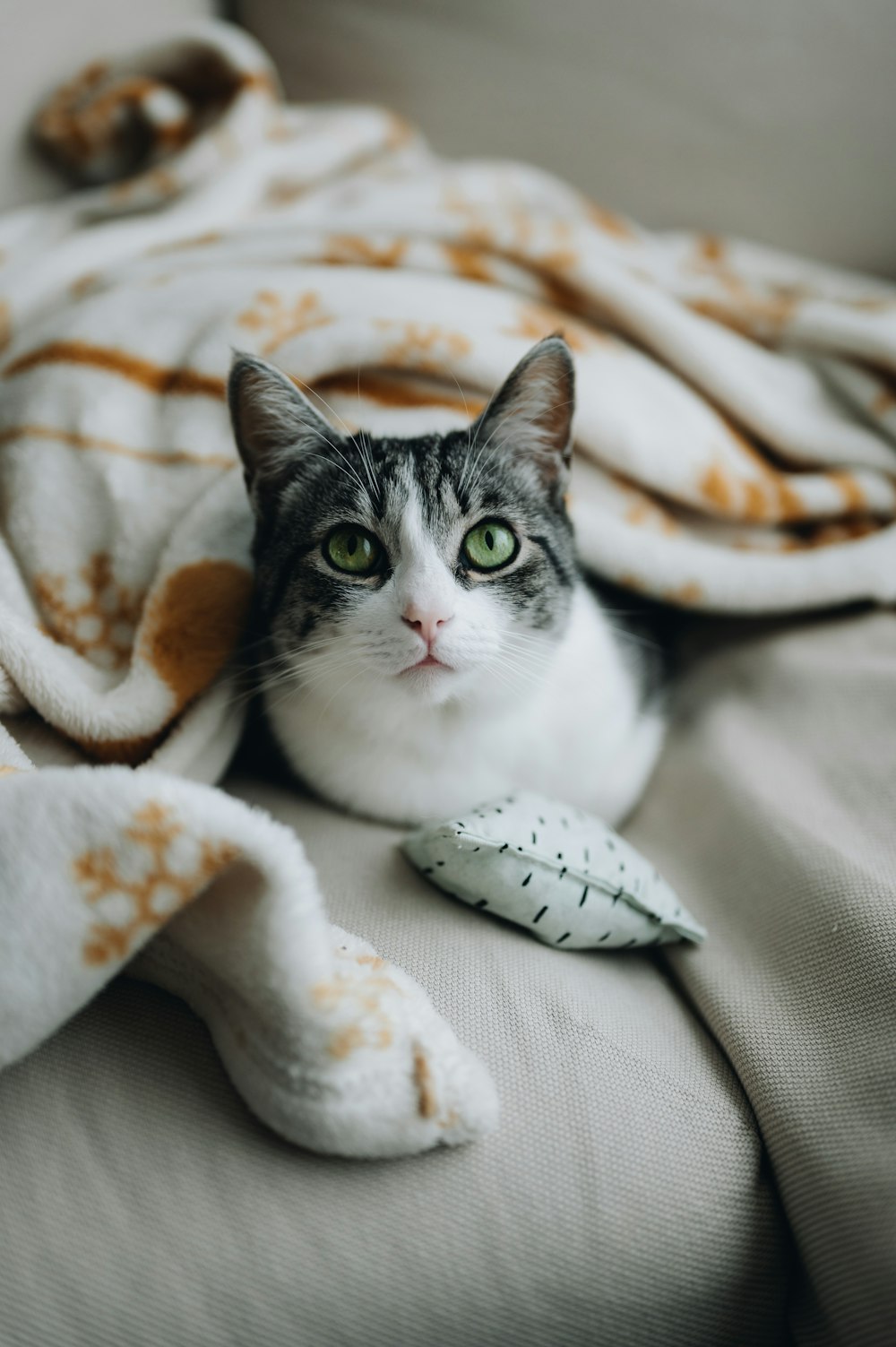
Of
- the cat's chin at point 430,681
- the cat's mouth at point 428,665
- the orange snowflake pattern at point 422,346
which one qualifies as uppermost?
the orange snowflake pattern at point 422,346

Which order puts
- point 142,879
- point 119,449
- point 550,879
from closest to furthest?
point 142,879 → point 550,879 → point 119,449

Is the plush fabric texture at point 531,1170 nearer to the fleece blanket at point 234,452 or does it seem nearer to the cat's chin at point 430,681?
the fleece blanket at point 234,452

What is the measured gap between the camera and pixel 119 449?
1.07m

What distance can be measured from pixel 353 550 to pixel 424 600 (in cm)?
15

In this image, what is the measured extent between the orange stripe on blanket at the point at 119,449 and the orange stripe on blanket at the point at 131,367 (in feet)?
0.29

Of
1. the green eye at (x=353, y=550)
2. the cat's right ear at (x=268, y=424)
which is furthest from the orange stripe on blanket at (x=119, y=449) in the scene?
the green eye at (x=353, y=550)

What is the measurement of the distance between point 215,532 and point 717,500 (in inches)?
28.0

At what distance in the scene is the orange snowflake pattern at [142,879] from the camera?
64 cm

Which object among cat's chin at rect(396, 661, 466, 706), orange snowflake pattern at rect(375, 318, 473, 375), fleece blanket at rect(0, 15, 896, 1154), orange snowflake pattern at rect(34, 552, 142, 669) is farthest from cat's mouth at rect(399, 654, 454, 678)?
orange snowflake pattern at rect(375, 318, 473, 375)

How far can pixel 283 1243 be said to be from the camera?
24.9 inches

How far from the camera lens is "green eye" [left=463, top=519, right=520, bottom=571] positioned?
94 cm

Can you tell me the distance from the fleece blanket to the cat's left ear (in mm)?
47

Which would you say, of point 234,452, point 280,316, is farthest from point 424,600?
point 280,316

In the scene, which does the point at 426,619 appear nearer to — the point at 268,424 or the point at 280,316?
the point at 268,424
